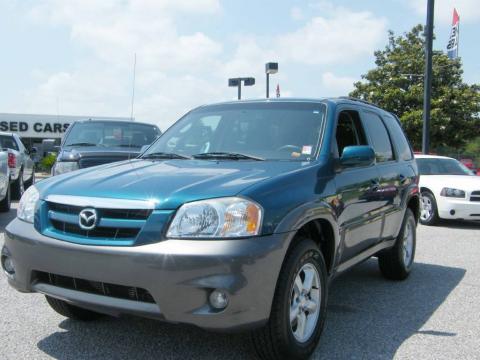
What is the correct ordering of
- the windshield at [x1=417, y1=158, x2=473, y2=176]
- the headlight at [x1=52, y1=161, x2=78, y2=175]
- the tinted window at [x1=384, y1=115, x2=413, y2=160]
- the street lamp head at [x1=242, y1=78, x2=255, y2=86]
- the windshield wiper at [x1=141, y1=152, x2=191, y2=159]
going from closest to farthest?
1. the windshield wiper at [x1=141, y1=152, x2=191, y2=159]
2. the tinted window at [x1=384, y1=115, x2=413, y2=160]
3. the headlight at [x1=52, y1=161, x2=78, y2=175]
4. the windshield at [x1=417, y1=158, x2=473, y2=176]
5. the street lamp head at [x1=242, y1=78, x2=255, y2=86]

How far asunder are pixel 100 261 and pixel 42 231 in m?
0.54

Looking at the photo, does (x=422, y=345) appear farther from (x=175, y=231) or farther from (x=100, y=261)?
(x=100, y=261)

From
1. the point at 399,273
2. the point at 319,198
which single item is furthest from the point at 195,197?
the point at 399,273

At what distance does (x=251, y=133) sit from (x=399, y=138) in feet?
7.35

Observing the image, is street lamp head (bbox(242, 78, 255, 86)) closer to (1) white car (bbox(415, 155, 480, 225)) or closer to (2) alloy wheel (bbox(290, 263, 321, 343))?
(1) white car (bbox(415, 155, 480, 225))

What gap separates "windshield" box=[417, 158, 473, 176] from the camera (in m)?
10.9

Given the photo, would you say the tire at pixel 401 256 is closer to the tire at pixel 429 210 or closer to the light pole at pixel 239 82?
the tire at pixel 429 210

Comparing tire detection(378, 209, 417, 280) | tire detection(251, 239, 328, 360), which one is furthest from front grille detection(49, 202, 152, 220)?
tire detection(378, 209, 417, 280)

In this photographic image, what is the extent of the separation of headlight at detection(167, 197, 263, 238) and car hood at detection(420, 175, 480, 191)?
814 cm

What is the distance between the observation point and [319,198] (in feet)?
11.5

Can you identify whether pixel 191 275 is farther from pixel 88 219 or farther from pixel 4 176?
pixel 4 176

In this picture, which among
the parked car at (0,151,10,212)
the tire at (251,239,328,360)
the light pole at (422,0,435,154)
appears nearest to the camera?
the tire at (251,239,328,360)

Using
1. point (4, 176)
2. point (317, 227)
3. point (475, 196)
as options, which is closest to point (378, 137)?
point (317, 227)

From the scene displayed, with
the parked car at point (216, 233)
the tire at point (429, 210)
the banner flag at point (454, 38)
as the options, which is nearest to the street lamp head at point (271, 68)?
the banner flag at point (454, 38)
